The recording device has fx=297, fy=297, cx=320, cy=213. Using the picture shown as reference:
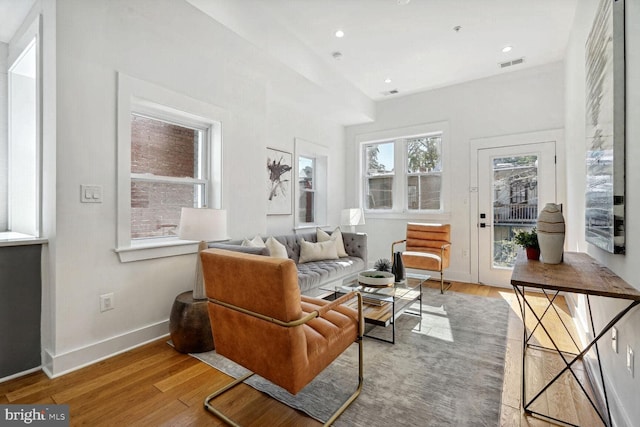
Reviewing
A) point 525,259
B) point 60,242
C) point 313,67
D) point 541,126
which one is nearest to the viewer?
point 60,242

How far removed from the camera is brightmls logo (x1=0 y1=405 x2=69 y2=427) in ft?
5.22

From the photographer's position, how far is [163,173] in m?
2.88

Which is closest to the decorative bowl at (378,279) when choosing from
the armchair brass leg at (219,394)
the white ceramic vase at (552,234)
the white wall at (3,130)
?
the white ceramic vase at (552,234)

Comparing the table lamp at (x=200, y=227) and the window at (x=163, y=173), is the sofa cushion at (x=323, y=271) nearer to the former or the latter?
the table lamp at (x=200, y=227)

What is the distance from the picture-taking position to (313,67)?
3.86 m

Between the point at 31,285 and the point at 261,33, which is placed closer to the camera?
the point at 31,285

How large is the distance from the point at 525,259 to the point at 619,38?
1.44 m

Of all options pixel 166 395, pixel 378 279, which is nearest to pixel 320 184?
pixel 378 279

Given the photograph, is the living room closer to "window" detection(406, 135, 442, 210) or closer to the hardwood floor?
the hardwood floor

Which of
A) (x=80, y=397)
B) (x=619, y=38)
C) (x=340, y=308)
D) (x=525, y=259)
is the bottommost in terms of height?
(x=80, y=397)

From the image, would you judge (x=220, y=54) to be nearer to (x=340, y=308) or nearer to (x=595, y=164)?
(x=340, y=308)

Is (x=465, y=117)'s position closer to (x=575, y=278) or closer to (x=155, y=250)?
(x=575, y=278)

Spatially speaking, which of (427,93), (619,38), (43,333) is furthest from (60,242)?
(427,93)

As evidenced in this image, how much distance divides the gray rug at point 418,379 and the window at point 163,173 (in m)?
1.34
